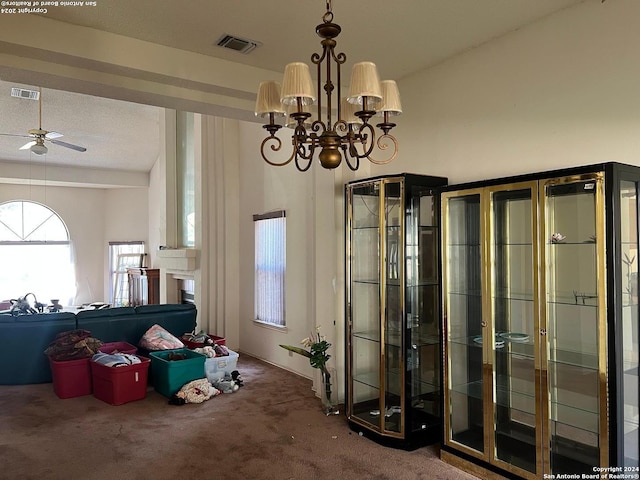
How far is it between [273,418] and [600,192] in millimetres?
3103

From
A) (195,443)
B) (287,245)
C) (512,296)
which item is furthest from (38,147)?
(512,296)

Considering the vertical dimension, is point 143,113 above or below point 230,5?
above

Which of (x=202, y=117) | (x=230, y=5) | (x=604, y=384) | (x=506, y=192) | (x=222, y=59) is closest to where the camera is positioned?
(x=604, y=384)

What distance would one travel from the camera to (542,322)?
8.95 ft

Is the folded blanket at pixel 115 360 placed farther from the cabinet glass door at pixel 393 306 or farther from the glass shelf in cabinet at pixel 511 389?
the glass shelf in cabinet at pixel 511 389

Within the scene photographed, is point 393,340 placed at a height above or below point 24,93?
below

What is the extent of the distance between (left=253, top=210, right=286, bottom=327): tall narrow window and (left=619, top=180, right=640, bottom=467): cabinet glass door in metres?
3.93

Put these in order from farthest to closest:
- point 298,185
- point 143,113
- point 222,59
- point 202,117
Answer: point 143,113 < point 202,117 < point 298,185 < point 222,59

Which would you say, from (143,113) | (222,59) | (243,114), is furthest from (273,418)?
(143,113)

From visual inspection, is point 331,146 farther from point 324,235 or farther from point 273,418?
point 273,418

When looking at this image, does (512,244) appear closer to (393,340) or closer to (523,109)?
(523,109)

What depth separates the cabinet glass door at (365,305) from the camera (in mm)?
3740

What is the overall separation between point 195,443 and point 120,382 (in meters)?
1.35

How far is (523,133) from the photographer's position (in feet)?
10.3
